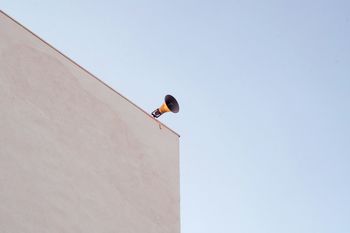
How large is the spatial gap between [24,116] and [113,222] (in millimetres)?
1815

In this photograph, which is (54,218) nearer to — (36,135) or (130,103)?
(36,135)

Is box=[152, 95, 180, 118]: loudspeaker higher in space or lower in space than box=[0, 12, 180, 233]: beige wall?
higher

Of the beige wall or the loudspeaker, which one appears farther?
the loudspeaker

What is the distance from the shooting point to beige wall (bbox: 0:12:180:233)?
→ 4812 millimetres

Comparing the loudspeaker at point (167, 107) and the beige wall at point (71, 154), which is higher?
the loudspeaker at point (167, 107)

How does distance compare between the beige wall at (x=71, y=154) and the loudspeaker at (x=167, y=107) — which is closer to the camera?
the beige wall at (x=71, y=154)

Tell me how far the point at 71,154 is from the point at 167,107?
2759 mm

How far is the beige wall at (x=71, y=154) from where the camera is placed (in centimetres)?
481

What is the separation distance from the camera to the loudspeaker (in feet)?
26.3

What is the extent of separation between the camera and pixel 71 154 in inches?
222

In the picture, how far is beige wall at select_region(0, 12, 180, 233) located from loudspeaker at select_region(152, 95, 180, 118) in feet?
1.64

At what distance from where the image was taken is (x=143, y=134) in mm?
7305

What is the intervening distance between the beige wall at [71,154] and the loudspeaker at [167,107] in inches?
19.7

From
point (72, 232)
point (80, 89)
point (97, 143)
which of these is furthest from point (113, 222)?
point (80, 89)
